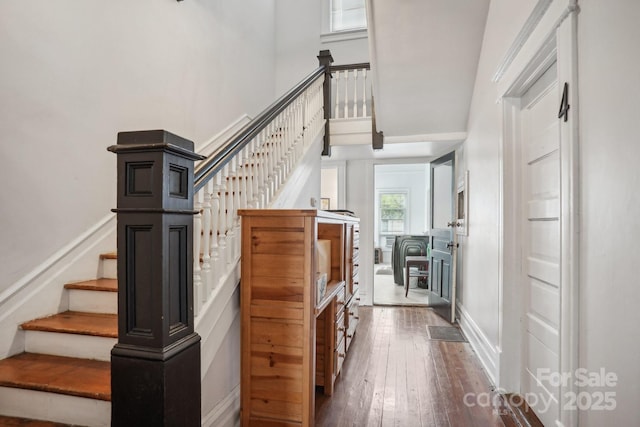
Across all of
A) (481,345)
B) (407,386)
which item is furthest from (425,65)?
(407,386)

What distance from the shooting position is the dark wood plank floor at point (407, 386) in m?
2.02

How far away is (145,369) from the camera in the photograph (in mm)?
998

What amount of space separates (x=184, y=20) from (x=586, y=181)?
135 inches

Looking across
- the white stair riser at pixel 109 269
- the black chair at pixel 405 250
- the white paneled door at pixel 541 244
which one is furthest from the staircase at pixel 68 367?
the black chair at pixel 405 250

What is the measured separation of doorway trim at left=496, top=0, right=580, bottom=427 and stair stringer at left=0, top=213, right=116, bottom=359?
2649 mm

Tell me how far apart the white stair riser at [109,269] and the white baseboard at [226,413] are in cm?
118

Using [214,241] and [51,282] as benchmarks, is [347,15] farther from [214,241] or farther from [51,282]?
[51,282]

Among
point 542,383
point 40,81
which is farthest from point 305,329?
point 40,81

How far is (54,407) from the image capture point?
4.79 feet

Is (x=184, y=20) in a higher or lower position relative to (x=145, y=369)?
higher

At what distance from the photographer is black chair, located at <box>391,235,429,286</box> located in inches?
250

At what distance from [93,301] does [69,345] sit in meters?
0.34

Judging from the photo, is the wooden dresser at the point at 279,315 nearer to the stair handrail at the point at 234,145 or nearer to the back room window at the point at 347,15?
the stair handrail at the point at 234,145

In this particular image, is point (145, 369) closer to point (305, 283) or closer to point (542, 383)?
point (305, 283)
